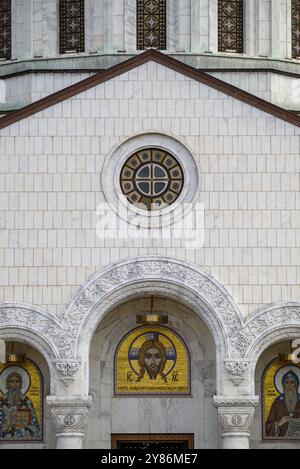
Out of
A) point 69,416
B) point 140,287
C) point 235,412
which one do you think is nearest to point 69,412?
point 69,416

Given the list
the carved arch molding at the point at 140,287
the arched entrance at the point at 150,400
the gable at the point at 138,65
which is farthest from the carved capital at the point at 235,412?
the gable at the point at 138,65

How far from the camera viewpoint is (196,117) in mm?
33656

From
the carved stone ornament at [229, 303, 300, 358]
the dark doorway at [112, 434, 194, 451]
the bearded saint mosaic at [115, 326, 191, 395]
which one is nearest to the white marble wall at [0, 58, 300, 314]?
the carved stone ornament at [229, 303, 300, 358]

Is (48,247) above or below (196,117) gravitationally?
below

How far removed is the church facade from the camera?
33031mm

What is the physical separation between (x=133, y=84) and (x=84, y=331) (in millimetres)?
4812

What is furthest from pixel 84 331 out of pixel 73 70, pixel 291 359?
pixel 73 70

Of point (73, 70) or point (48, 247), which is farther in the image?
point (73, 70)

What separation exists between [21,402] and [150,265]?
12.1ft

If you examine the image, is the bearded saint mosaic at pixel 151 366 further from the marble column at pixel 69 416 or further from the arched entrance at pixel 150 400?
the marble column at pixel 69 416

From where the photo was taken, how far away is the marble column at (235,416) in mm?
32719
